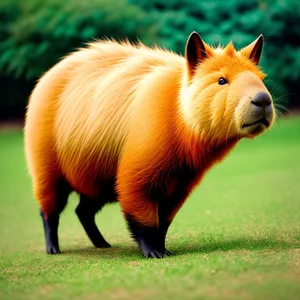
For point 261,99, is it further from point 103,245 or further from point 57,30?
point 57,30

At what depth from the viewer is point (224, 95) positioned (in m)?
5.04

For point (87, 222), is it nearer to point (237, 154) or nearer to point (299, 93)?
point (237, 154)

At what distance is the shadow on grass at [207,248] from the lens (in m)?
5.26

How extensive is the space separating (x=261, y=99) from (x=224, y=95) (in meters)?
0.33

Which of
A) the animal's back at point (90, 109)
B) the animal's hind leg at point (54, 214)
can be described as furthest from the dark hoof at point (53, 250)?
the animal's back at point (90, 109)

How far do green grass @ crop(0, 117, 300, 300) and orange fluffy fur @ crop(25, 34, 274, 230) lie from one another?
65cm

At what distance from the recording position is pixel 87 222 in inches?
277

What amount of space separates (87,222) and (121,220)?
2559mm

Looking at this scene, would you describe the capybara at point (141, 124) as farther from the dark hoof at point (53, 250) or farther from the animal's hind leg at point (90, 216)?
the animal's hind leg at point (90, 216)

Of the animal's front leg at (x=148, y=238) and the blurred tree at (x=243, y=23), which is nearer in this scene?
the animal's front leg at (x=148, y=238)

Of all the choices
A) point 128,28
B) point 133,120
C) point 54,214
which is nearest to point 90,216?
point 54,214

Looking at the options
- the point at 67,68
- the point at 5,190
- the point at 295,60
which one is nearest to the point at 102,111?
the point at 67,68

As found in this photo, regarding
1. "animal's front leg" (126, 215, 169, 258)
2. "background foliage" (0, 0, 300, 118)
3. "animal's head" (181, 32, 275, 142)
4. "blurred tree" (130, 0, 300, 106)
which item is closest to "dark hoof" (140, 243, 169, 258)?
"animal's front leg" (126, 215, 169, 258)

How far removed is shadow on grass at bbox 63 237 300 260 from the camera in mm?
5258
